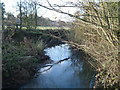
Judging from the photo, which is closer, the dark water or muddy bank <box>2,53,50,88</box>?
muddy bank <box>2,53,50,88</box>

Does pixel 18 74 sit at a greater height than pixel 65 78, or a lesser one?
greater

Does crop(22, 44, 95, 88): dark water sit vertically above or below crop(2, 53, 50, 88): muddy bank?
below

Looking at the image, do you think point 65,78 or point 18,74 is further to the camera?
point 65,78

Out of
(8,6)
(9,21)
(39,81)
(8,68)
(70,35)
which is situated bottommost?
(39,81)

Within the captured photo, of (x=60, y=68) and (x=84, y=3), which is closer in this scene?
(x=84, y=3)

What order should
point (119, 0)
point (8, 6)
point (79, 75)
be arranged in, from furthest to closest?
point (8, 6), point (79, 75), point (119, 0)

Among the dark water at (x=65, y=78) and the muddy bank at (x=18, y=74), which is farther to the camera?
the dark water at (x=65, y=78)

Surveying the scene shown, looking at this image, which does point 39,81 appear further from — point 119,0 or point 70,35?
point 70,35

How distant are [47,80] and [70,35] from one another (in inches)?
147

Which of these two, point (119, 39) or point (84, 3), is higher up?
point (84, 3)

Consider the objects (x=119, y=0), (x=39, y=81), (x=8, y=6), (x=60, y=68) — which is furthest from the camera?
(x=8, y=6)

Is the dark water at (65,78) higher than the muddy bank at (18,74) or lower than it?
lower

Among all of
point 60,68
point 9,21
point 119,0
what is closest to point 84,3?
point 119,0

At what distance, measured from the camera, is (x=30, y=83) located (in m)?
4.88
